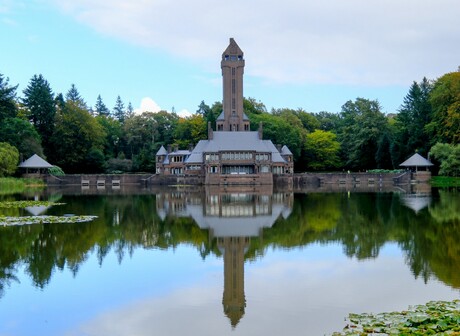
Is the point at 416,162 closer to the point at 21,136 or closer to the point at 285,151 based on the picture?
the point at 285,151

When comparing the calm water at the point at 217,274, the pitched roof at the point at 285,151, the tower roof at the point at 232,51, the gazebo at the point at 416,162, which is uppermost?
the tower roof at the point at 232,51

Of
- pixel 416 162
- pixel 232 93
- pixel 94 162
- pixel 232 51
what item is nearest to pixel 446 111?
pixel 416 162

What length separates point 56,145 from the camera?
8862 cm

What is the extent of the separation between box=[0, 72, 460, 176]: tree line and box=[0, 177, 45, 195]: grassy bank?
6.65ft

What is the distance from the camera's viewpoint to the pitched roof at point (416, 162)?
76375 millimetres

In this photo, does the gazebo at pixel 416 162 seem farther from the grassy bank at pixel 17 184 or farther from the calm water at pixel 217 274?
the calm water at pixel 217 274

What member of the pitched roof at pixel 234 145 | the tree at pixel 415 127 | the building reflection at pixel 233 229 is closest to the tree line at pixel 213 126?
the tree at pixel 415 127

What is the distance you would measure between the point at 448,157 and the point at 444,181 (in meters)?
5.21

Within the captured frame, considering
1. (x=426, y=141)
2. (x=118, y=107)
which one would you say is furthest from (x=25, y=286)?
(x=118, y=107)

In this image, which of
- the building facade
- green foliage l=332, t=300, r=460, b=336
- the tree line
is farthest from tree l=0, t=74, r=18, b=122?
green foliage l=332, t=300, r=460, b=336

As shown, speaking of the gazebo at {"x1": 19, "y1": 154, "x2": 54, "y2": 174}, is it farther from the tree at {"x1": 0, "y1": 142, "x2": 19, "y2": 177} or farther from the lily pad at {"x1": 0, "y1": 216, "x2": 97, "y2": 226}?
the lily pad at {"x1": 0, "y1": 216, "x2": 97, "y2": 226}

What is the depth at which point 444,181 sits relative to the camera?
7244 cm

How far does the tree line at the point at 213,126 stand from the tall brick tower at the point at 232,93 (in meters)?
4.59

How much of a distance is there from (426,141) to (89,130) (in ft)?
171
